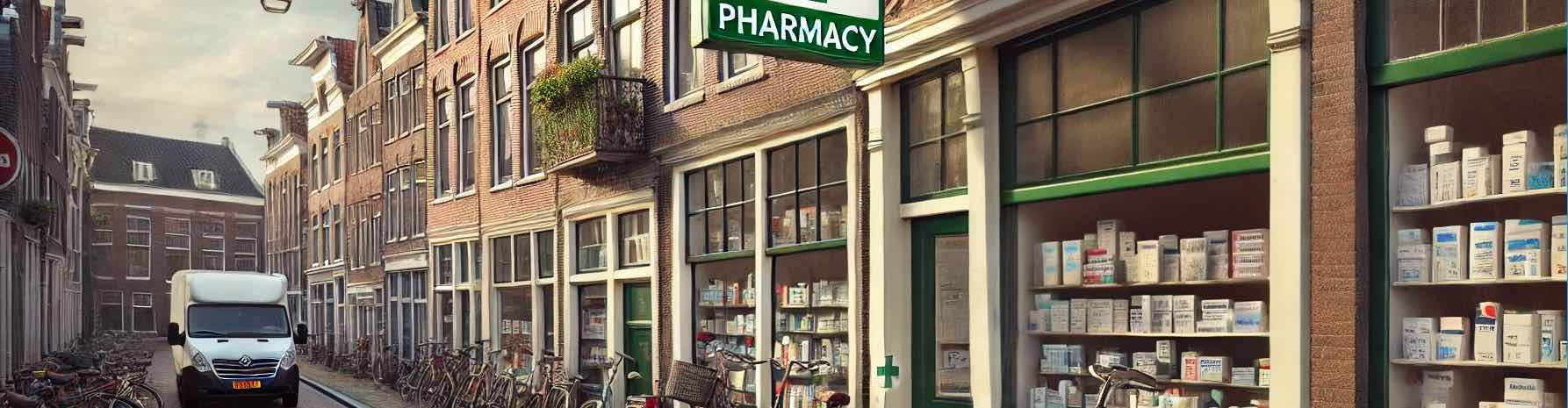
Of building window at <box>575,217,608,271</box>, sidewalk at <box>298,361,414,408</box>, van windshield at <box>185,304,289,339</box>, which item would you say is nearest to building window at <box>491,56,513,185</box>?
building window at <box>575,217,608,271</box>

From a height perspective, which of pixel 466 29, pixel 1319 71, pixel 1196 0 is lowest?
pixel 1319 71

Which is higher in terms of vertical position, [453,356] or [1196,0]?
[1196,0]

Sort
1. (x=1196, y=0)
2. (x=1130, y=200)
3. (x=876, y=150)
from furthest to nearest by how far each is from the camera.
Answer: (x=876, y=150) < (x=1130, y=200) < (x=1196, y=0)

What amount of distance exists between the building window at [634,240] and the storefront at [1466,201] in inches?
373

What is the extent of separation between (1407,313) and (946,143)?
3718 millimetres

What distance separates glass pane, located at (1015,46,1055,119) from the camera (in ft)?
25.5

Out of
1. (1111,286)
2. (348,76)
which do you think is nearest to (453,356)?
(1111,286)

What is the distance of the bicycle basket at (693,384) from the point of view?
10.6 metres

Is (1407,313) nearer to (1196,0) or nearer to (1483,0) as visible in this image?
(1483,0)

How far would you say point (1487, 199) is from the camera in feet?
17.1

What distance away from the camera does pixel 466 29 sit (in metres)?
21.9

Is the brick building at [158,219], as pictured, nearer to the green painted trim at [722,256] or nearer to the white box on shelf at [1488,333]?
the green painted trim at [722,256]

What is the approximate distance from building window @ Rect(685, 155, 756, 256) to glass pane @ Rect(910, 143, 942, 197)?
2987mm

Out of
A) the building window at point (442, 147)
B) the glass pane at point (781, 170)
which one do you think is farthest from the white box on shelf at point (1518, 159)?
the building window at point (442, 147)
